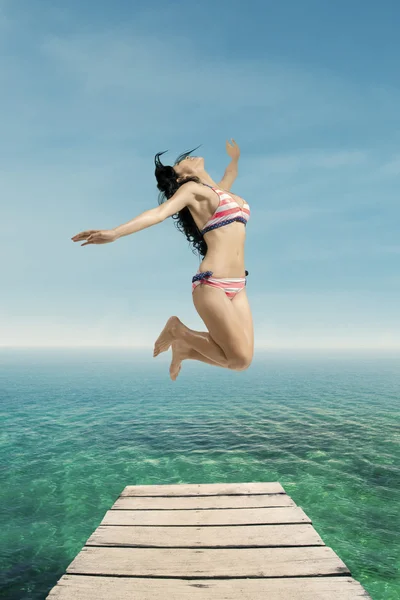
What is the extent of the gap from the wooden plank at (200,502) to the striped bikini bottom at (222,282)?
3.53m

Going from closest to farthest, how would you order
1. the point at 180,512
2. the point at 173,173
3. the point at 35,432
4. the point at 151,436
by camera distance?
the point at 173,173
the point at 180,512
the point at 151,436
the point at 35,432

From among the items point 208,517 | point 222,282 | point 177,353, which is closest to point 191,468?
point 208,517

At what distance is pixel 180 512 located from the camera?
5.80 metres

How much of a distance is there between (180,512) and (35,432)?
23966 millimetres

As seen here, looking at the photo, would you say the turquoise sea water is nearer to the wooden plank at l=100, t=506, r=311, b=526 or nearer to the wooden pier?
the wooden plank at l=100, t=506, r=311, b=526

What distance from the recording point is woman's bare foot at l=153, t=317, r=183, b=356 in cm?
467

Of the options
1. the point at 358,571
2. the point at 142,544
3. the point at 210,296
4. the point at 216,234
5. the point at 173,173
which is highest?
the point at 173,173

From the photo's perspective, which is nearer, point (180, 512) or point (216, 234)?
point (216, 234)

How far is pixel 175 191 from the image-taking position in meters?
4.45

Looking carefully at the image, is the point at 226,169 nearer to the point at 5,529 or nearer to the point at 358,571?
the point at 358,571

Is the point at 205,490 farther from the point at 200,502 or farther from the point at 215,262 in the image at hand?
the point at 215,262

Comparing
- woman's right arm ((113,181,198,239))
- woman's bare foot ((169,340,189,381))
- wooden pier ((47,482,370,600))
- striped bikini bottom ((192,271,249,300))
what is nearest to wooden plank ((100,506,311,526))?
wooden pier ((47,482,370,600))

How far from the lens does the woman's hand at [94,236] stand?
2977 mm

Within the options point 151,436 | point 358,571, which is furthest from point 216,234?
point 151,436
